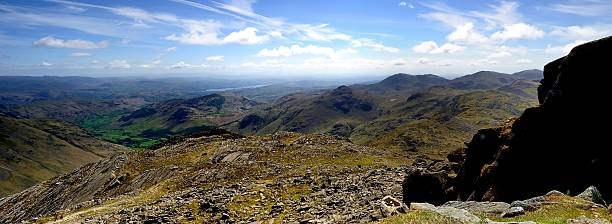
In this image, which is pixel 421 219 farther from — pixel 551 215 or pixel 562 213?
pixel 562 213

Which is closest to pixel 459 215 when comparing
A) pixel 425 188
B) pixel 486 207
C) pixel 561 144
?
pixel 486 207

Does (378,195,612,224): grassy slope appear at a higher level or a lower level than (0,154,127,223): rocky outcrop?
higher

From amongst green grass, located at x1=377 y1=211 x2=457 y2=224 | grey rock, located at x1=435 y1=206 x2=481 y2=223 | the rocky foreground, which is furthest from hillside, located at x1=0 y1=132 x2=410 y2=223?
green grass, located at x1=377 y1=211 x2=457 y2=224

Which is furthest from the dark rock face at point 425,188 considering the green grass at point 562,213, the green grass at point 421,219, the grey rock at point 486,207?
the green grass at point 421,219

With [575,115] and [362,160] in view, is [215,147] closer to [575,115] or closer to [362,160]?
[362,160]

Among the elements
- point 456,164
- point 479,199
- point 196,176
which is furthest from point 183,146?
point 479,199

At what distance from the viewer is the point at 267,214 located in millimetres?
45625

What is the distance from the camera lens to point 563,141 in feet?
119

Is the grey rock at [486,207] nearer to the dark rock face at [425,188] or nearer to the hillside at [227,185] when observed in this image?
the hillside at [227,185]

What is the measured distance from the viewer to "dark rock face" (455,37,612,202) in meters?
34.2

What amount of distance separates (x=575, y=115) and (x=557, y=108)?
61.7 inches

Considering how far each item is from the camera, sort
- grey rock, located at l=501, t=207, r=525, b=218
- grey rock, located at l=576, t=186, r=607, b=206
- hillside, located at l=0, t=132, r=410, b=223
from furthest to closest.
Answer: hillside, located at l=0, t=132, r=410, b=223 → grey rock, located at l=576, t=186, r=607, b=206 → grey rock, located at l=501, t=207, r=525, b=218

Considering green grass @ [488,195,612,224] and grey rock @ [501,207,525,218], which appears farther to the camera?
grey rock @ [501,207,525,218]

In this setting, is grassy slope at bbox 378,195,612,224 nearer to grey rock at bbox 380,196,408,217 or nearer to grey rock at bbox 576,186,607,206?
grey rock at bbox 576,186,607,206
